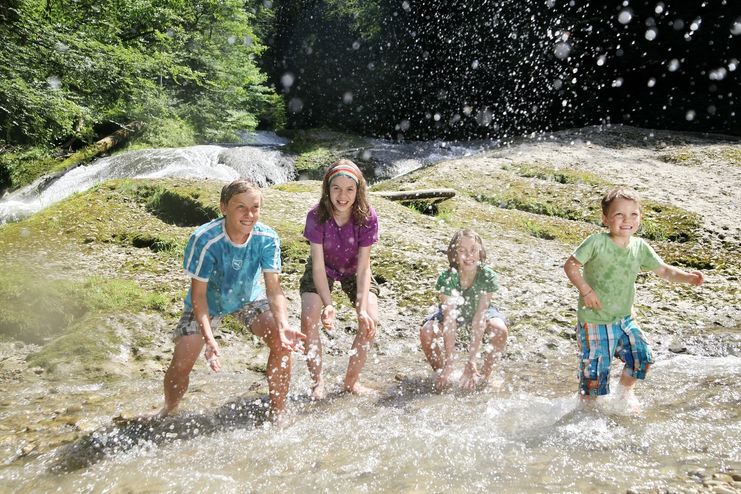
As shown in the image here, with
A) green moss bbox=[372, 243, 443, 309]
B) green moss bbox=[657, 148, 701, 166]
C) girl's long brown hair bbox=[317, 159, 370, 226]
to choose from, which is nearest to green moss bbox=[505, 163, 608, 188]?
green moss bbox=[657, 148, 701, 166]

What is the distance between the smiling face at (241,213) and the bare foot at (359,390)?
128cm

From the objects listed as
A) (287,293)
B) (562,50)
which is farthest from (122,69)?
(562,50)

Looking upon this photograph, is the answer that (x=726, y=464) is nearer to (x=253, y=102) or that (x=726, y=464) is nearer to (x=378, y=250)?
(x=378, y=250)

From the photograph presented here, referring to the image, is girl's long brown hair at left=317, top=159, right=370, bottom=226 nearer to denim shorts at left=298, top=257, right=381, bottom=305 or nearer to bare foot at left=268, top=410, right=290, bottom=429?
denim shorts at left=298, top=257, right=381, bottom=305

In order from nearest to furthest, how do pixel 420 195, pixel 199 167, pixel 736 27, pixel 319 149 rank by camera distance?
1. pixel 420 195
2. pixel 199 167
3. pixel 319 149
4. pixel 736 27

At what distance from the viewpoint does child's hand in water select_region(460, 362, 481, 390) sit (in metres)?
4.07

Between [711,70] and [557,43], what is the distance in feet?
17.7

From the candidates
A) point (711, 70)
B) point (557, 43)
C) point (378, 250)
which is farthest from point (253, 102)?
point (378, 250)

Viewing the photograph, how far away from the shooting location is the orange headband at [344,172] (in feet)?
13.4

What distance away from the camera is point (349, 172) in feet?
13.4

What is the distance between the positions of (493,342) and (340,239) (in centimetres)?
132

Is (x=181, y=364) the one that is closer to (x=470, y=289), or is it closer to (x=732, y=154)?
(x=470, y=289)

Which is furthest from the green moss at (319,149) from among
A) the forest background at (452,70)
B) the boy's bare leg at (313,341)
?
the boy's bare leg at (313,341)

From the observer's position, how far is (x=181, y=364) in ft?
11.6
